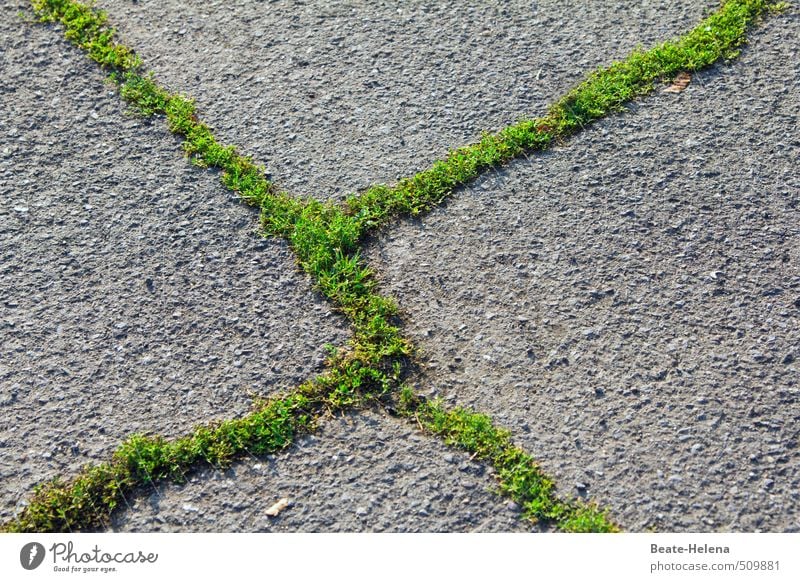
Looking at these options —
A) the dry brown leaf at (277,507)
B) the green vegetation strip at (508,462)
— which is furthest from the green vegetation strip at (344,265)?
the dry brown leaf at (277,507)

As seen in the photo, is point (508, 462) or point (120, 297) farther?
point (120, 297)

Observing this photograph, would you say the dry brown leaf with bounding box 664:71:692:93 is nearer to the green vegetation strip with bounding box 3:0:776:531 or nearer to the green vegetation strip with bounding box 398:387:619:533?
the green vegetation strip with bounding box 3:0:776:531

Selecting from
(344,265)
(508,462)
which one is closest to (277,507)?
(508,462)

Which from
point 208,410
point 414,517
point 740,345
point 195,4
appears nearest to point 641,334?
point 740,345

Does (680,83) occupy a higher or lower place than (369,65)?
lower

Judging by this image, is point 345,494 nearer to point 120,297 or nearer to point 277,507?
point 277,507
